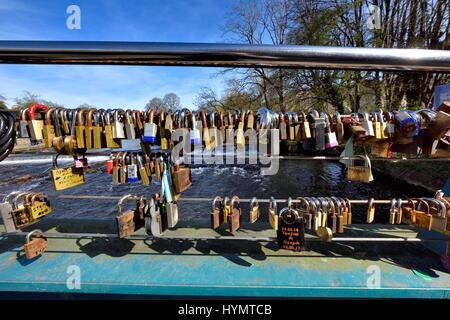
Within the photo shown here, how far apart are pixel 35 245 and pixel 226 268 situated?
117cm

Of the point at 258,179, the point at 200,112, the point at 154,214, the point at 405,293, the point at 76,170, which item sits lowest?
the point at 258,179

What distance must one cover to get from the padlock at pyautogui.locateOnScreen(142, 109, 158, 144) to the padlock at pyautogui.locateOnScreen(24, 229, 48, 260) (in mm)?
928

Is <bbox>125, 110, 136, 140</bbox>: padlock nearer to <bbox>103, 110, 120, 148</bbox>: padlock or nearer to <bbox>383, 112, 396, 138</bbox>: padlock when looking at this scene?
<bbox>103, 110, 120, 148</bbox>: padlock

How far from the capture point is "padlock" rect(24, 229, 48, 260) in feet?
4.51

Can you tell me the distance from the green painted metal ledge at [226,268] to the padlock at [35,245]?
0.07m

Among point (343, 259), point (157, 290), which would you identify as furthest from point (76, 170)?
point (343, 259)

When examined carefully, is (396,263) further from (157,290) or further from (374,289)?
(157,290)

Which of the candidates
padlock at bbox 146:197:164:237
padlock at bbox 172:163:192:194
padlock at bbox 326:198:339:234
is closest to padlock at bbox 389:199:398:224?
padlock at bbox 326:198:339:234

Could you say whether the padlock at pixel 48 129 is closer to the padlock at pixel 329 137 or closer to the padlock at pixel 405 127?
the padlock at pixel 329 137

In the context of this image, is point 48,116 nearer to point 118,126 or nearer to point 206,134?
point 118,126

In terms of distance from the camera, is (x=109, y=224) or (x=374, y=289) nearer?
(x=374, y=289)

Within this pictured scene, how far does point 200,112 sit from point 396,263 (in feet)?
4.97

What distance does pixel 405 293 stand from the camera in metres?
1.22

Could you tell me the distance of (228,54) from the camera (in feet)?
2.33
